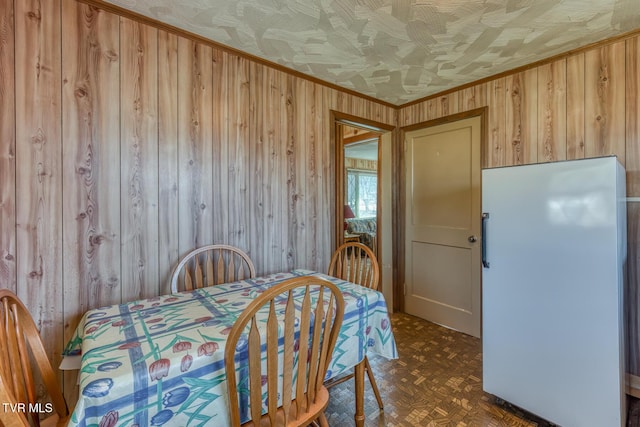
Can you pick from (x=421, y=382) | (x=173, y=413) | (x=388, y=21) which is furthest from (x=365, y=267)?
(x=388, y=21)

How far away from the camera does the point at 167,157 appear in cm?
183

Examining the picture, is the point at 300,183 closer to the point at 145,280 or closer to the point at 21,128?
the point at 145,280

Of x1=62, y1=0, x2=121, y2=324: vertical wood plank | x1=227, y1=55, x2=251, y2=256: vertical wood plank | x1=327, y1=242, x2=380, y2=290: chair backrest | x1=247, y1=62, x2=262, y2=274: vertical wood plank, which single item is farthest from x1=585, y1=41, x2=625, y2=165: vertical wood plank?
x1=62, y1=0, x2=121, y2=324: vertical wood plank

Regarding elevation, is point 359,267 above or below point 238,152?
below

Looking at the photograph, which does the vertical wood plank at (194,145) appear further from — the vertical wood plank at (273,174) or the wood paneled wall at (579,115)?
the wood paneled wall at (579,115)

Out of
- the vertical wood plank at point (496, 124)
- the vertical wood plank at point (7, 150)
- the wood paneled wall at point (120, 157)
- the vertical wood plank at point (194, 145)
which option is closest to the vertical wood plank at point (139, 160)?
the wood paneled wall at point (120, 157)

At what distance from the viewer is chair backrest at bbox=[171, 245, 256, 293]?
179cm

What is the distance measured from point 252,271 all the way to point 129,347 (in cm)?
103

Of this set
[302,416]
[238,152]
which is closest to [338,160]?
[238,152]

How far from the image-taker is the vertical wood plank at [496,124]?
8.09 feet

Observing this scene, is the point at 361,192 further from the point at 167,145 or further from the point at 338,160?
the point at 167,145

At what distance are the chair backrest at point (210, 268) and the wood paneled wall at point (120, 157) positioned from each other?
0.09 metres

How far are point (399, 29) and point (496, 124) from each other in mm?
1316

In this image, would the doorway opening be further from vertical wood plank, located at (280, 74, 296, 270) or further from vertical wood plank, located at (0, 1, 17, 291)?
vertical wood plank, located at (0, 1, 17, 291)
